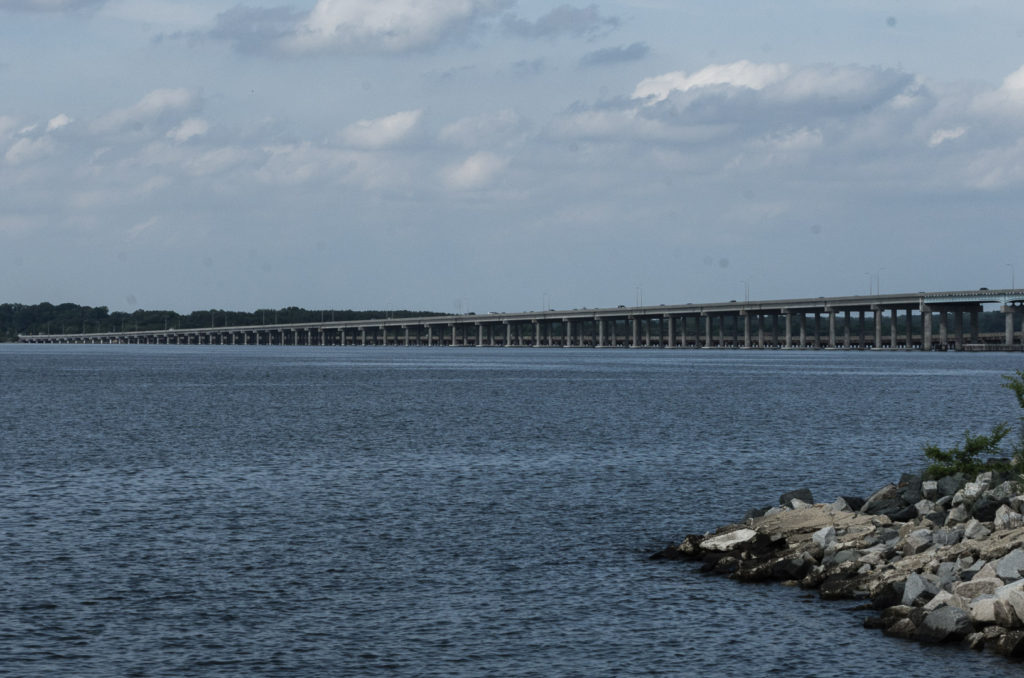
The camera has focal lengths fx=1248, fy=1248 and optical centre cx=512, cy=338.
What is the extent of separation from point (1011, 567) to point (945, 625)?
6.82ft

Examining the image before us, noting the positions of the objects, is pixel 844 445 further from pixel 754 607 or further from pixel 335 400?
pixel 335 400

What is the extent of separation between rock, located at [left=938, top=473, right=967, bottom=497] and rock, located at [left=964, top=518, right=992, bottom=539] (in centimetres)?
449

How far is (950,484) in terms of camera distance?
30.7 meters

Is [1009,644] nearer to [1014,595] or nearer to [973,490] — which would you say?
[1014,595]

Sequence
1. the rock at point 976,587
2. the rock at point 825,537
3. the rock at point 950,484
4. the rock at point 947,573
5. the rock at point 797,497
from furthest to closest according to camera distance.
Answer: the rock at point 797,497
the rock at point 950,484
the rock at point 825,537
the rock at point 947,573
the rock at point 976,587

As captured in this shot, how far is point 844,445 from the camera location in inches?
2244

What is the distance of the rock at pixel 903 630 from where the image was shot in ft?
71.5

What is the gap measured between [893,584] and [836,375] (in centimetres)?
12590

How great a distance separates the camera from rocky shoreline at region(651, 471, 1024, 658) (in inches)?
840

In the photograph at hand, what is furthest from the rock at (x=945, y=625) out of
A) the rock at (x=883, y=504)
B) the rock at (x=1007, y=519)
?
the rock at (x=883, y=504)

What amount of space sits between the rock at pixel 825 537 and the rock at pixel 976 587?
498cm

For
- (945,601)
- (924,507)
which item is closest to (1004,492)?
(924,507)

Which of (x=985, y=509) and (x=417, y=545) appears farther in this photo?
(x=417, y=545)

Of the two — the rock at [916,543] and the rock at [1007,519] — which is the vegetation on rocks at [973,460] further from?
the rock at [916,543]
